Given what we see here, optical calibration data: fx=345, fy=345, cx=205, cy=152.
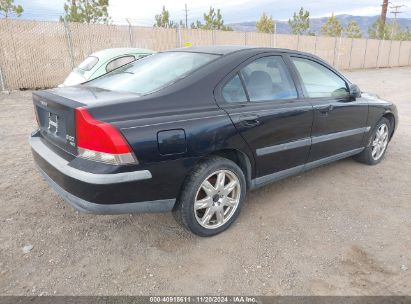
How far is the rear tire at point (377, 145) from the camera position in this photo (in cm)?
474

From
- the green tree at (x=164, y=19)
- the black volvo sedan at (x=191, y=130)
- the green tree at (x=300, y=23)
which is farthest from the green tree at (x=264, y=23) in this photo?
the black volvo sedan at (x=191, y=130)

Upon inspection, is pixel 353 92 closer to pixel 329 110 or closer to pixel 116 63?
pixel 329 110

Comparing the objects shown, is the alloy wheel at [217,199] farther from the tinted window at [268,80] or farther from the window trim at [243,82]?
the tinted window at [268,80]

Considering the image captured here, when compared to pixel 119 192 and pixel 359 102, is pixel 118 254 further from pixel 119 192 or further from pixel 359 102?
pixel 359 102

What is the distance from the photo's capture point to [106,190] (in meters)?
2.40

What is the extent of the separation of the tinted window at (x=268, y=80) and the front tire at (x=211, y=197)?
74 cm

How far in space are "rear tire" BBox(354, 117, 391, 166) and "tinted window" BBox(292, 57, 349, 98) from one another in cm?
99

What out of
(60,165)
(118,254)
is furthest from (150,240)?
(60,165)

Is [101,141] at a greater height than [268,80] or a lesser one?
lesser

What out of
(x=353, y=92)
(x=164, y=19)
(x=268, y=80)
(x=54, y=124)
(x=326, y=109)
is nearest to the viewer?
(x=54, y=124)

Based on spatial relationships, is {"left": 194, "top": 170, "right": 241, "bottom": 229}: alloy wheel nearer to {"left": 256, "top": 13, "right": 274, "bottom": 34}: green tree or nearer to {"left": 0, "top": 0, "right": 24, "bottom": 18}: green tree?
{"left": 0, "top": 0, "right": 24, "bottom": 18}: green tree

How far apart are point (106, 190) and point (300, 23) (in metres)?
38.5

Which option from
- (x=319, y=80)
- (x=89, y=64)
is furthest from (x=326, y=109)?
(x=89, y=64)

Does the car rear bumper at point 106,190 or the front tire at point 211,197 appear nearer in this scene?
the car rear bumper at point 106,190
